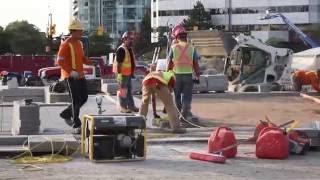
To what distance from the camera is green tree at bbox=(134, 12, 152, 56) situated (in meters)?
121

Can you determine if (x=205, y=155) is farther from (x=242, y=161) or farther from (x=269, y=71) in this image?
(x=269, y=71)

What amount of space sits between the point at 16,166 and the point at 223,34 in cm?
2443

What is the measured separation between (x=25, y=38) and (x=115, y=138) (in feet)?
308

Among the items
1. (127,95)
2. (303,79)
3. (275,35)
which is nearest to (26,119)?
(127,95)

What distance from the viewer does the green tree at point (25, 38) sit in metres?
100

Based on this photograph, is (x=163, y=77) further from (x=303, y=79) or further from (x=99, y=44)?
(x=99, y=44)

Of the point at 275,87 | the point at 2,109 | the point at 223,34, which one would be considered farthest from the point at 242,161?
the point at 223,34

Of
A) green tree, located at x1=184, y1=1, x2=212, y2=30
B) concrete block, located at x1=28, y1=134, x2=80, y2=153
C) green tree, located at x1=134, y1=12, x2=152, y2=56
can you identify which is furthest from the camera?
green tree, located at x1=184, y1=1, x2=212, y2=30

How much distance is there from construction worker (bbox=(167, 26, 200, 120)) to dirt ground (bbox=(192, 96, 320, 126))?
31.7 inches

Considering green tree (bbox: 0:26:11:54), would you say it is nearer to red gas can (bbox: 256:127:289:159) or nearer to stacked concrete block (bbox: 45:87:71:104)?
stacked concrete block (bbox: 45:87:71:104)

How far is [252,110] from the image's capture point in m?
17.5

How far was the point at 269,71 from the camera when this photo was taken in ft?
99.3

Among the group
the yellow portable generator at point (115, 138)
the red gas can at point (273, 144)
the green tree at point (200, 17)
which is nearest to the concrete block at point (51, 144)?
the yellow portable generator at point (115, 138)

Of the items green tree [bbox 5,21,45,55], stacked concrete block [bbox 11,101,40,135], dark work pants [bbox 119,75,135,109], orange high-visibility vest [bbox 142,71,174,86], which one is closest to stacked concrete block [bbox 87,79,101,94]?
dark work pants [bbox 119,75,135,109]
